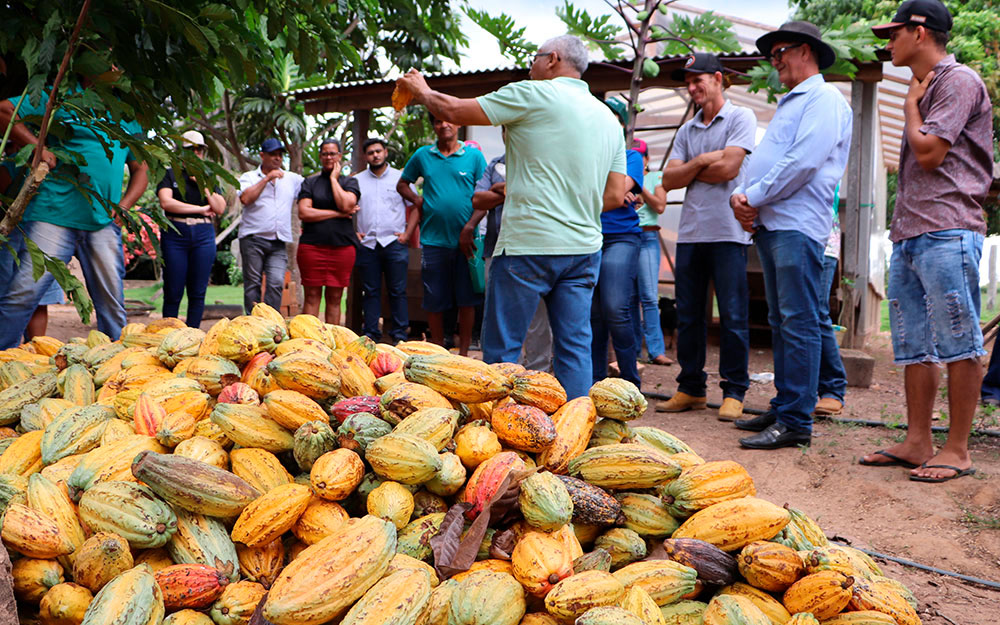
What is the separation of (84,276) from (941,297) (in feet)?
14.2

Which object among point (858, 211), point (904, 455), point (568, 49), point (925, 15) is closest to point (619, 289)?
point (568, 49)

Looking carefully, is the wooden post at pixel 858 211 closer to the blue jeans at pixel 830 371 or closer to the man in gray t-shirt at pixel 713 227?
the blue jeans at pixel 830 371

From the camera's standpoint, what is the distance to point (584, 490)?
1771 mm

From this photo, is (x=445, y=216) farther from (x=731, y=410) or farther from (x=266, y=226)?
(x=731, y=410)

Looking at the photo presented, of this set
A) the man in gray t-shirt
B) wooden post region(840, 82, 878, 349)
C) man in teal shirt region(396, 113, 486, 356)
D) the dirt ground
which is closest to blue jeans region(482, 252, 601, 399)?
the dirt ground

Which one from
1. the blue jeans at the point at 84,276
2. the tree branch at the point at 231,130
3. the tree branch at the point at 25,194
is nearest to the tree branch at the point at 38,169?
the tree branch at the point at 25,194

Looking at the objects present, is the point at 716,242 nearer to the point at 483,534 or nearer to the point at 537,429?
the point at 537,429

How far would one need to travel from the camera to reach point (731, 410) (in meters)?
4.69

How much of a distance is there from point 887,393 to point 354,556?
18.8 ft

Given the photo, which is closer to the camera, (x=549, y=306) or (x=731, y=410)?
(x=549, y=306)

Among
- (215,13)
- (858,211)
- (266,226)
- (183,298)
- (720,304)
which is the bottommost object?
(183,298)

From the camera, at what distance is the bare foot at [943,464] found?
3.48 m

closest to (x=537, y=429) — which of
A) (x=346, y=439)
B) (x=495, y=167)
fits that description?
(x=346, y=439)

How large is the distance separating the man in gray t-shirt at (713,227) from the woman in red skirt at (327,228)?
3.02 metres
